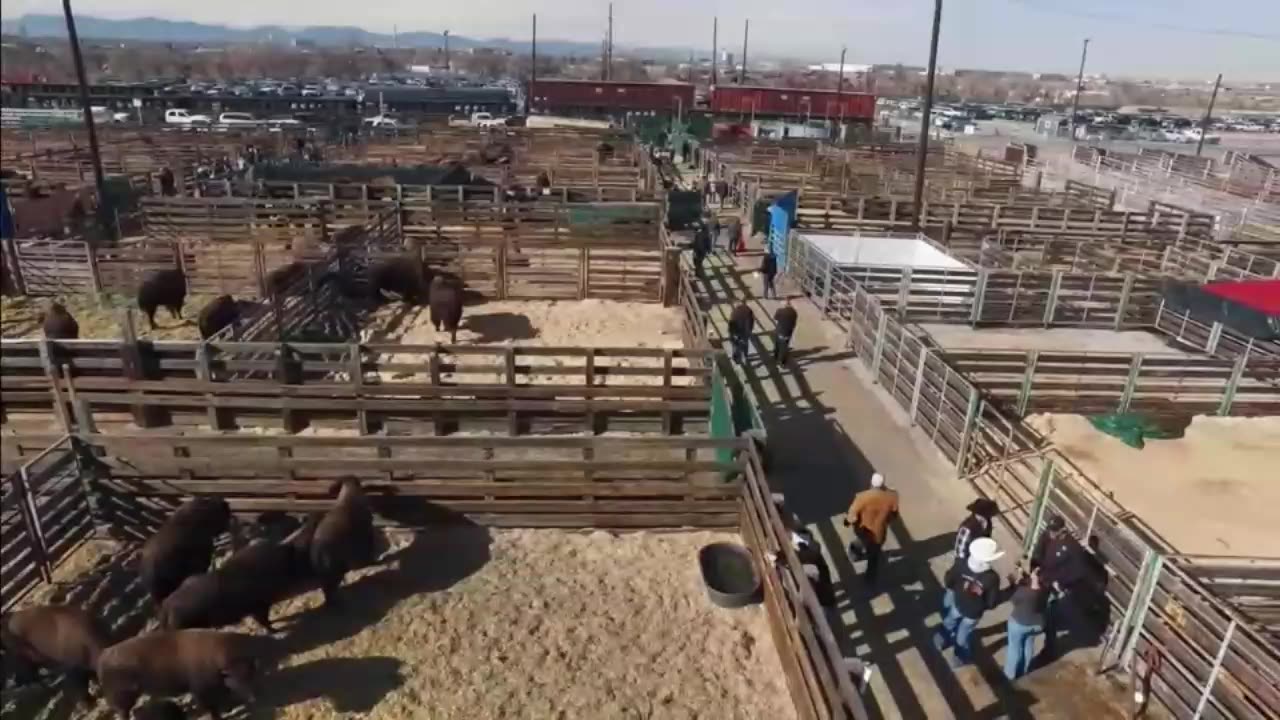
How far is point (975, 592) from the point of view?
700 cm

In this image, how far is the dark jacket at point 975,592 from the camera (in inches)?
275

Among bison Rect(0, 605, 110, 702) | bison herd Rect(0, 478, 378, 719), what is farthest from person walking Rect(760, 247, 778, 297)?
bison Rect(0, 605, 110, 702)

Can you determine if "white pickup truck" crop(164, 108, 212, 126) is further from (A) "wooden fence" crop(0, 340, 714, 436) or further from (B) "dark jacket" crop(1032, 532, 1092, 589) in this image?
(B) "dark jacket" crop(1032, 532, 1092, 589)

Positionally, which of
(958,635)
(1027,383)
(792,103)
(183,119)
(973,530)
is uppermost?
(792,103)

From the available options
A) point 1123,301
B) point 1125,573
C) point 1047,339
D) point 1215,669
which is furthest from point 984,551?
point 1123,301

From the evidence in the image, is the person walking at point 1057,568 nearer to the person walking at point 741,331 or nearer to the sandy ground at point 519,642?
the sandy ground at point 519,642

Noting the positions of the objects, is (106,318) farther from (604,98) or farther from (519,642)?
(604,98)

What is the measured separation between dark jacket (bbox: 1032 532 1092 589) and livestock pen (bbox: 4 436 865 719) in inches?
98.8

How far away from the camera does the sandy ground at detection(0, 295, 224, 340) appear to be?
14.5m

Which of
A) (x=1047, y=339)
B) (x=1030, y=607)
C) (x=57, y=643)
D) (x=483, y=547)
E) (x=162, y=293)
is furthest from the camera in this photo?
(x=1047, y=339)

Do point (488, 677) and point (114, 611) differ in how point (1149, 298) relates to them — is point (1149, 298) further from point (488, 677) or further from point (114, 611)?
point (114, 611)

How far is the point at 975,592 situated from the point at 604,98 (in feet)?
228

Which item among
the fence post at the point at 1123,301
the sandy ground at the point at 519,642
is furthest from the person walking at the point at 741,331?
the fence post at the point at 1123,301

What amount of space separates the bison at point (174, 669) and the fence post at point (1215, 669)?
756 cm
